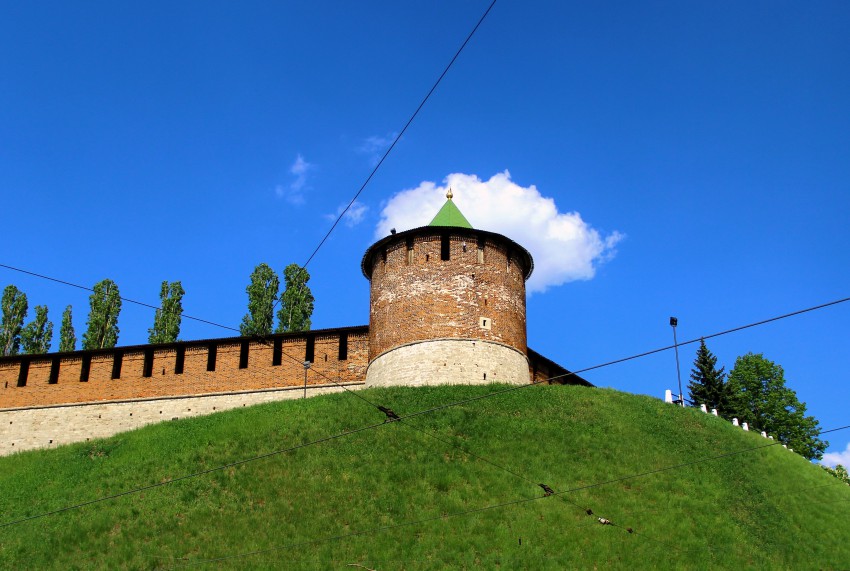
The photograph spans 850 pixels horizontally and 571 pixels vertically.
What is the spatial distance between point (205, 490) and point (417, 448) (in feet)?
20.3

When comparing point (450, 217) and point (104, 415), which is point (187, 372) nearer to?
point (104, 415)

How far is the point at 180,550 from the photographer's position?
770 inches

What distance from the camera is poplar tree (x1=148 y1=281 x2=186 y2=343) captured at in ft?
154

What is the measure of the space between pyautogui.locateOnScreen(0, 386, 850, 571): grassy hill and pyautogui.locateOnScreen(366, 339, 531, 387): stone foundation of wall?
1.61 m

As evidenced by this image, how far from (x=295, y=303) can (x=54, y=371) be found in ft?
46.5

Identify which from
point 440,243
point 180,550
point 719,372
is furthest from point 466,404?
point 719,372

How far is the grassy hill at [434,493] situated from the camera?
19.7 metres

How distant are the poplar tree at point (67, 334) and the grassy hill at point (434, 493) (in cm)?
1946

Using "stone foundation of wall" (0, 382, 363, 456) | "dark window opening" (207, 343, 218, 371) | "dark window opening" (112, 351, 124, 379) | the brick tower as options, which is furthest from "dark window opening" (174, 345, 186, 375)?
the brick tower

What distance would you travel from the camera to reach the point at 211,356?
1400 inches

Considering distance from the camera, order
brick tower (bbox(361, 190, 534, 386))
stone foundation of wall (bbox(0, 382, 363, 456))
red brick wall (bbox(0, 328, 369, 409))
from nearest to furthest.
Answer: brick tower (bbox(361, 190, 534, 386)), stone foundation of wall (bbox(0, 382, 363, 456)), red brick wall (bbox(0, 328, 369, 409))

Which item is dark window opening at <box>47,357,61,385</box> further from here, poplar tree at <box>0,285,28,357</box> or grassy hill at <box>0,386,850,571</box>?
poplar tree at <box>0,285,28,357</box>

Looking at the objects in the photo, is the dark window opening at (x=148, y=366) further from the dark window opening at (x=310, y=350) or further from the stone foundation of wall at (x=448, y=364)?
the stone foundation of wall at (x=448, y=364)

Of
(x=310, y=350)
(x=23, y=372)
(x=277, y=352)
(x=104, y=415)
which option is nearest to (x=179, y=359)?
(x=104, y=415)
